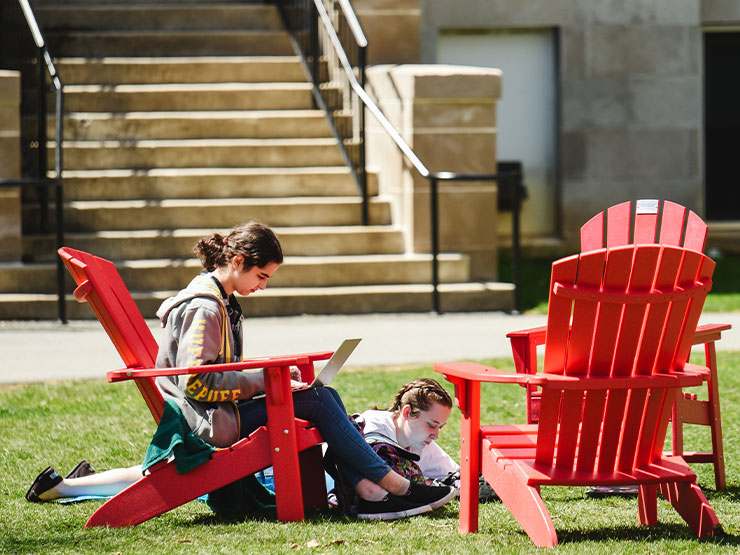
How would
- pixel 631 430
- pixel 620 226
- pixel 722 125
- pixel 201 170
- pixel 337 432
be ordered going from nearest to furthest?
pixel 631 430 → pixel 620 226 → pixel 337 432 → pixel 201 170 → pixel 722 125

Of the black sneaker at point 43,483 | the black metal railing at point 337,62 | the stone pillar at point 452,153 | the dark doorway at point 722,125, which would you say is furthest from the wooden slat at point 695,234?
the dark doorway at point 722,125

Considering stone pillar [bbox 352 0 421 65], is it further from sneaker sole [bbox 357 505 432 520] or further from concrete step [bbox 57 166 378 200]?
sneaker sole [bbox 357 505 432 520]

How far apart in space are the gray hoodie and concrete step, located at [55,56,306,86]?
8.26 m

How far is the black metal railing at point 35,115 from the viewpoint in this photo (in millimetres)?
10195

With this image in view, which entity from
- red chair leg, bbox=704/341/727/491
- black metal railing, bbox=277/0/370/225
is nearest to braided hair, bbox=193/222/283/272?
red chair leg, bbox=704/341/727/491

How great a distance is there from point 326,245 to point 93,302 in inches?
245

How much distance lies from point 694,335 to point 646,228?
0.63 metres

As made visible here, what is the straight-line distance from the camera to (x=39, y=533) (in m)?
4.96

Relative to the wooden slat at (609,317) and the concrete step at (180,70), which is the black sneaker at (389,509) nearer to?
the wooden slat at (609,317)

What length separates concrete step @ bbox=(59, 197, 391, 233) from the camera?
11.3 m

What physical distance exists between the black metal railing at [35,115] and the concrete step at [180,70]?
14.4 inches

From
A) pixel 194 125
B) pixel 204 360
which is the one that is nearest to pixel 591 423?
pixel 204 360

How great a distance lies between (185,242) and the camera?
36.8 ft

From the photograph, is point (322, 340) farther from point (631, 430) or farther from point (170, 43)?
point (170, 43)
